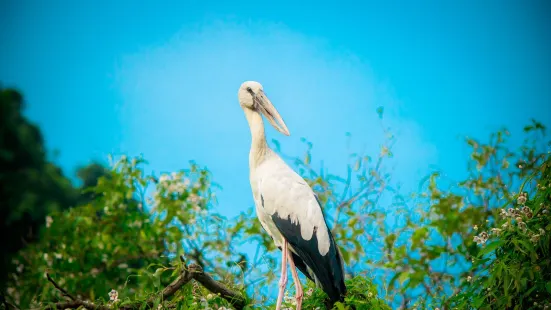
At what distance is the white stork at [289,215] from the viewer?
108 inches

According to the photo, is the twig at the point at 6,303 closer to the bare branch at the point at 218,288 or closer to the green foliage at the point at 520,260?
the bare branch at the point at 218,288

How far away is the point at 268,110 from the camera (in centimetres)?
310

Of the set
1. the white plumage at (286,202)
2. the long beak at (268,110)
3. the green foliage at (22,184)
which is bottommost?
the white plumage at (286,202)

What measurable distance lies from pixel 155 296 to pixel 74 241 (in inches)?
94.4

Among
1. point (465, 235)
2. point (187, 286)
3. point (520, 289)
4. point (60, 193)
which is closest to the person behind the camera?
point (520, 289)

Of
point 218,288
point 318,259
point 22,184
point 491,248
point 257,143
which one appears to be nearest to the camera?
point 491,248

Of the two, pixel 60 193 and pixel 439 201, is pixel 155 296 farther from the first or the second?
pixel 60 193

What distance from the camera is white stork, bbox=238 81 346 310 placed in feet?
9.00

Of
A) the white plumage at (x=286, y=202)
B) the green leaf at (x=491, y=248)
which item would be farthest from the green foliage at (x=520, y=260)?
the white plumage at (x=286, y=202)

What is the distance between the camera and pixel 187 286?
8.27 ft

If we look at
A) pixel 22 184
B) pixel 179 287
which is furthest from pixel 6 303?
pixel 22 184

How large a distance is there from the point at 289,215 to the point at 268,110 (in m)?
0.53

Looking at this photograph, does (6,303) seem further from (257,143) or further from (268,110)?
(268,110)

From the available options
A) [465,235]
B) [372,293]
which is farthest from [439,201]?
[372,293]
